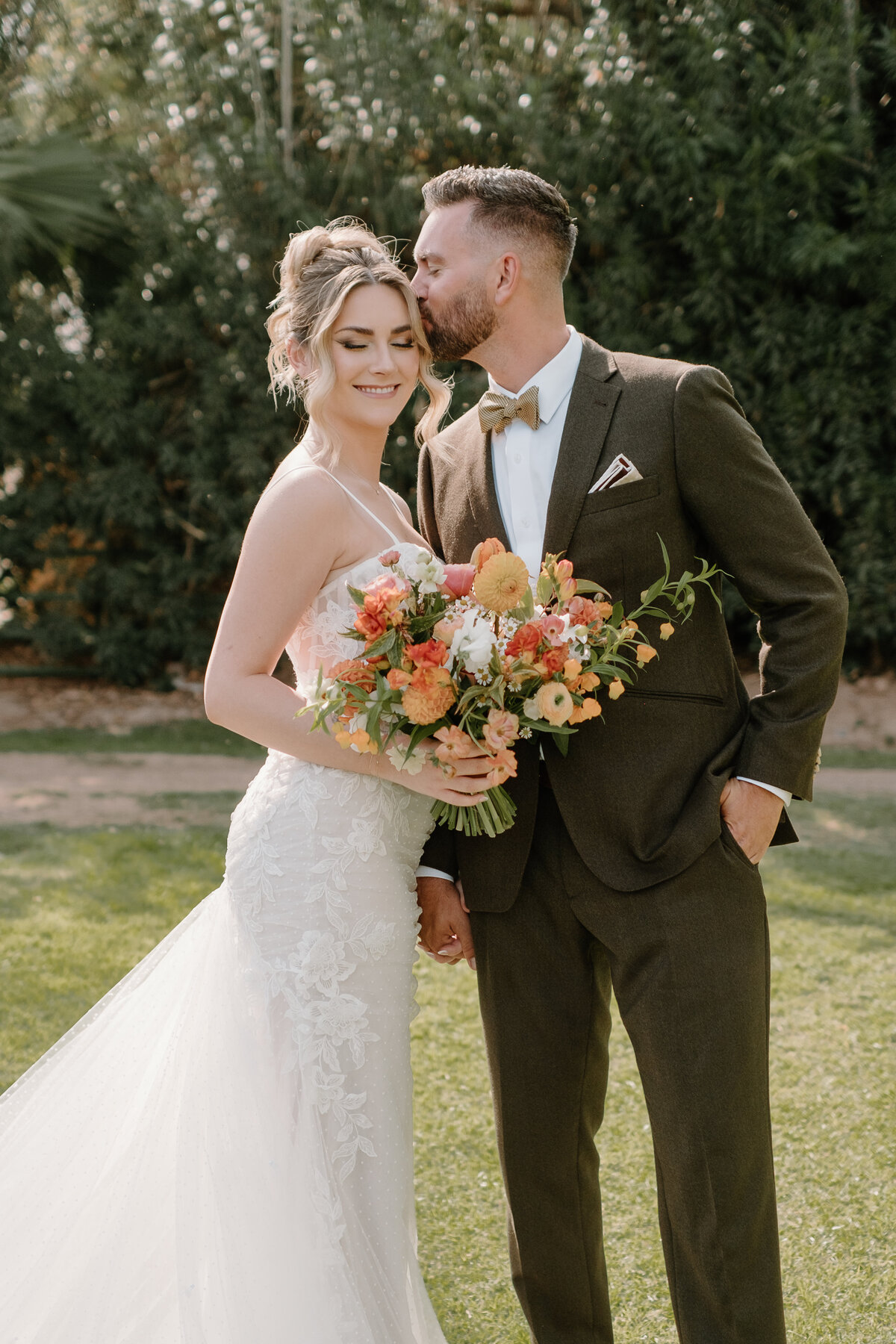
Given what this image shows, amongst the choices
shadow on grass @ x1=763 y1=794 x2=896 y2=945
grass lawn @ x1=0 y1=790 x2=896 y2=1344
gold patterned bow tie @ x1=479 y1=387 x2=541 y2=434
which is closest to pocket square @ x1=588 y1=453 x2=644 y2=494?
gold patterned bow tie @ x1=479 y1=387 x2=541 y2=434

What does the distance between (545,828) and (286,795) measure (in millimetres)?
528

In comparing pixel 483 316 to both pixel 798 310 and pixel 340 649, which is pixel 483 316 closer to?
pixel 340 649

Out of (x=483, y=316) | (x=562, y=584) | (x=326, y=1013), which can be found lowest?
(x=326, y=1013)

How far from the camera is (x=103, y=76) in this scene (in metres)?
10.2

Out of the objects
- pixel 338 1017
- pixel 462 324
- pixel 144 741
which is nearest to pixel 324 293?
pixel 462 324

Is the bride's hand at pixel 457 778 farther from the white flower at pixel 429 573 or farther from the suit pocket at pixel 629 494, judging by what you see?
the suit pocket at pixel 629 494

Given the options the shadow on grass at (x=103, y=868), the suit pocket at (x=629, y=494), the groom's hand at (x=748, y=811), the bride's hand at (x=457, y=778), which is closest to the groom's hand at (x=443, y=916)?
the bride's hand at (x=457, y=778)

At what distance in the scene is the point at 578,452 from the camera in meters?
2.20

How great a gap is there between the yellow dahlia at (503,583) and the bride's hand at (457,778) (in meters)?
0.25

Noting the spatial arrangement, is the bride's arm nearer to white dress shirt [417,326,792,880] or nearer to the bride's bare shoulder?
the bride's bare shoulder

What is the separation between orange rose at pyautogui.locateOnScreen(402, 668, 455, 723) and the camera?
181cm

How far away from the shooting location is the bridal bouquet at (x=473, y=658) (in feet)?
6.05

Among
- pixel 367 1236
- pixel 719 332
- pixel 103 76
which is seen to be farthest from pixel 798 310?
pixel 367 1236

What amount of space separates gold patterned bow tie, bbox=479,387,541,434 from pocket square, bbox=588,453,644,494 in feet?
0.74
